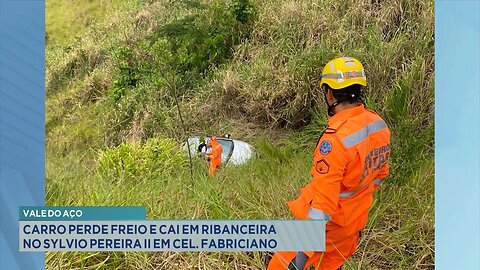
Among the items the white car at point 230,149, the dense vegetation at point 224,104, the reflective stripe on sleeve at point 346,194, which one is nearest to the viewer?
the reflective stripe on sleeve at point 346,194

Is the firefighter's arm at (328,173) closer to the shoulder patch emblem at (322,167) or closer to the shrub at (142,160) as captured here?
the shoulder patch emblem at (322,167)

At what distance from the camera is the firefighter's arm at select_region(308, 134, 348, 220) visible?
11.2 feet

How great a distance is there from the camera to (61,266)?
4090mm

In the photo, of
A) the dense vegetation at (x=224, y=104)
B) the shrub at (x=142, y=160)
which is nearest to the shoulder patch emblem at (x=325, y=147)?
the dense vegetation at (x=224, y=104)

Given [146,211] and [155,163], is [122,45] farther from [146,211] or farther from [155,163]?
[146,211]

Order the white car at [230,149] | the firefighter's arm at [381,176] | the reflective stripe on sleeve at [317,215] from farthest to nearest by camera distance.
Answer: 1. the white car at [230,149]
2. the firefighter's arm at [381,176]
3. the reflective stripe on sleeve at [317,215]

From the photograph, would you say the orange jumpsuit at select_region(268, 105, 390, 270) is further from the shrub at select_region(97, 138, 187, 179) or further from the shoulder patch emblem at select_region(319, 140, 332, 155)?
the shrub at select_region(97, 138, 187, 179)

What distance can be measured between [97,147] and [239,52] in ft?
3.69

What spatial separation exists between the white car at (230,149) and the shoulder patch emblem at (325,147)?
84 centimetres

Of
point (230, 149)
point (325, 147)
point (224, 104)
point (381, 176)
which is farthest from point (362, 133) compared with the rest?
point (224, 104)

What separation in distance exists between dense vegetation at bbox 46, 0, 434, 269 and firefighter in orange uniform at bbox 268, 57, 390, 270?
0.69 feet

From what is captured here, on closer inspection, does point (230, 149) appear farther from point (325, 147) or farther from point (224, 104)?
point (325, 147)

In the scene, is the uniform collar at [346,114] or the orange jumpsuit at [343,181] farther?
the uniform collar at [346,114]

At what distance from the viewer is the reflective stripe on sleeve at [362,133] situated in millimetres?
3498
